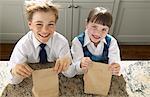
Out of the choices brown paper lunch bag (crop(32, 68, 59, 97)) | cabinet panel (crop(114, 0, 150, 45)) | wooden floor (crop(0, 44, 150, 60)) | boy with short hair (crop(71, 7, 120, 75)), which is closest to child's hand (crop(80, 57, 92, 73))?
boy with short hair (crop(71, 7, 120, 75))

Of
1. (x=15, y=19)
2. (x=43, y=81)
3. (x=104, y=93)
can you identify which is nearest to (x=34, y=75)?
(x=43, y=81)

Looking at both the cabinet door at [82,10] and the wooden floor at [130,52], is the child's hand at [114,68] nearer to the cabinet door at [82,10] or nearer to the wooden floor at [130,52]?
the cabinet door at [82,10]

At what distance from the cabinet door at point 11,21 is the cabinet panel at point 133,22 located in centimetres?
84

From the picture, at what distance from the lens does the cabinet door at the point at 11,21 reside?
2.10 m

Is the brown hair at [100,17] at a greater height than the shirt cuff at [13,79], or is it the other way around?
the brown hair at [100,17]

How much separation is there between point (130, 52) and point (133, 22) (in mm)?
299

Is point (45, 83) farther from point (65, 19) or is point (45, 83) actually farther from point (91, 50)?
point (65, 19)

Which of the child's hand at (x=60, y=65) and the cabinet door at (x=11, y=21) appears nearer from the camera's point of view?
the child's hand at (x=60, y=65)

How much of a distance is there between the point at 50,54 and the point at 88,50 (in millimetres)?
185

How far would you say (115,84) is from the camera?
1.18 meters

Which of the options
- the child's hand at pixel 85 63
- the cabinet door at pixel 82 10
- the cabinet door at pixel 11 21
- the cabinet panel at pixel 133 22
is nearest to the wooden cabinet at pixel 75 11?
the cabinet door at pixel 82 10

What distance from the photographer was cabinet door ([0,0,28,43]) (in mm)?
2096

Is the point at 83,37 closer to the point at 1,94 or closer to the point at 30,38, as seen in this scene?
the point at 30,38

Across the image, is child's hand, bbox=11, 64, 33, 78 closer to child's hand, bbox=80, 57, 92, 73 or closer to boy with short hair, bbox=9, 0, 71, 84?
boy with short hair, bbox=9, 0, 71, 84
